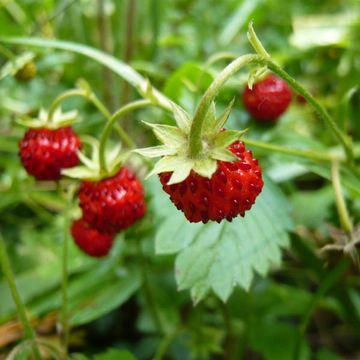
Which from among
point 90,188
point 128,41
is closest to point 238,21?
point 128,41

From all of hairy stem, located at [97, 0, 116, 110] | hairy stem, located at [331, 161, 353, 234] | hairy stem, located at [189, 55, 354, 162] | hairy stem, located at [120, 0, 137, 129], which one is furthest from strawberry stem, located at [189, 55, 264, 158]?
hairy stem, located at [97, 0, 116, 110]

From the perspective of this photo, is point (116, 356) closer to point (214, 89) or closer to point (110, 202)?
point (110, 202)

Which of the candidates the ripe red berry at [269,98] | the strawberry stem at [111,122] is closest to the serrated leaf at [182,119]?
the strawberry stem at [111,122]

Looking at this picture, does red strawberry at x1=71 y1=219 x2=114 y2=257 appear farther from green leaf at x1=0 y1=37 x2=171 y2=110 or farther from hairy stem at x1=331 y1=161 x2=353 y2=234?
hairy stem at x1=331 y1=161 x2=353 y2=234

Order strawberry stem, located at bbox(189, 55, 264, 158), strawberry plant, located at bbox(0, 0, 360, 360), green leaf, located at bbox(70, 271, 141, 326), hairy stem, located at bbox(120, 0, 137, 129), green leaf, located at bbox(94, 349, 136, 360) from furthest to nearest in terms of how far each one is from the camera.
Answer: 1. hairy stem, located at bbox(120, 0, 137, 129)
2. green leaf, located at bbox(70, 271, 141, 326)
3. green leaf, located at bbox(94, 349, 136, 360)
4. strawberry plant, located at bbox(0, 0, 360, 360)
5. strawberry stem, located at bbox(189, 55, 264, 158)

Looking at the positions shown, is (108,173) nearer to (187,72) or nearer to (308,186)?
(187,72)

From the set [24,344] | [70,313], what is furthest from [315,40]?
[24,344]
